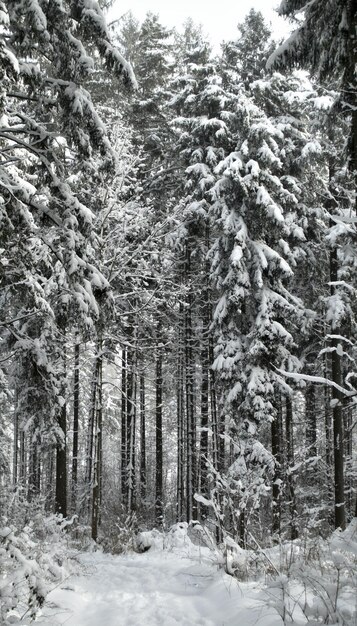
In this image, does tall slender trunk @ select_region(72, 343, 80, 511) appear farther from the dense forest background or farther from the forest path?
the forest path

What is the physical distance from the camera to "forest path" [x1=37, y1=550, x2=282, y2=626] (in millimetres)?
3990

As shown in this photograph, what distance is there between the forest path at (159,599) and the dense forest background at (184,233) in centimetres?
82

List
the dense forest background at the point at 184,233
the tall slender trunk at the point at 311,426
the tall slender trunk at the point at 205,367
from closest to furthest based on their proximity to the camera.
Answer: the dense forest background at the point at 184,233 < the tall slender trunk at the point at 205,367 < the tall slender trunk at the point at 311,426

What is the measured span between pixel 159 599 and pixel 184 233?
13545 millimetres

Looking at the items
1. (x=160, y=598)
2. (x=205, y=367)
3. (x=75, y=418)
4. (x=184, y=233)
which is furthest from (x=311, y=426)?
(x=160, y=598)

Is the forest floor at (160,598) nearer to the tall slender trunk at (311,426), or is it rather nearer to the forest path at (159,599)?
the forest path at (159,599)

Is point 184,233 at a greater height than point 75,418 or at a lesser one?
greater

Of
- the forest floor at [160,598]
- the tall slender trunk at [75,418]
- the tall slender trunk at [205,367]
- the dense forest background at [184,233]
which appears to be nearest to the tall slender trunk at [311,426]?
the dense forest background at [184,233]

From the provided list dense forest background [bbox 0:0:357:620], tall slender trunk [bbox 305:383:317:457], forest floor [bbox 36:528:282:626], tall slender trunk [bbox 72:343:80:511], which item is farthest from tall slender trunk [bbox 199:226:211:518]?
forest floor [bbox 36:528:282:626]

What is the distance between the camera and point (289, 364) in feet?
45.8

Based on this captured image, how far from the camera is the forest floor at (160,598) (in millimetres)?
3963

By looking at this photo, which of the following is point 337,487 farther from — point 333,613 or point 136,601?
point 333,613

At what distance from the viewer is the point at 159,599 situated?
4.85 metres

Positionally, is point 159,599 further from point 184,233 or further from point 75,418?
point 75,418
